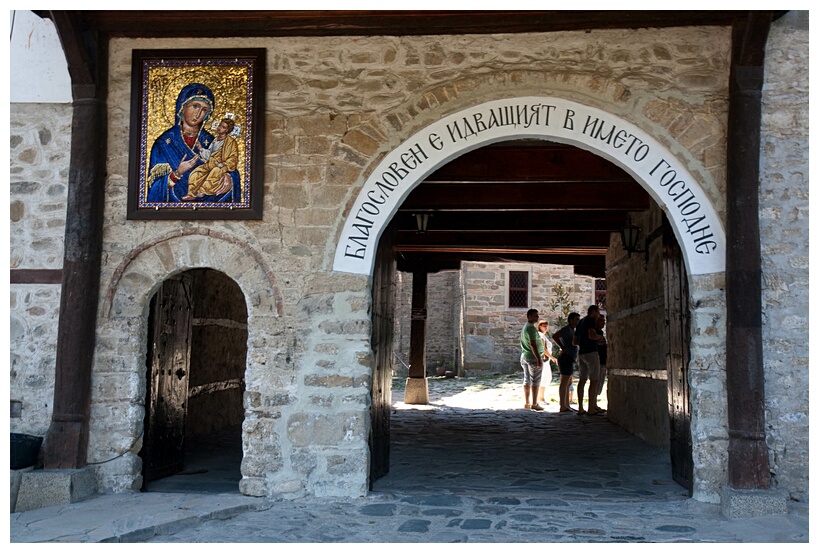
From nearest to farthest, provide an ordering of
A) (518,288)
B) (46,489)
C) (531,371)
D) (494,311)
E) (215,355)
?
(46,489)
(215,355)
(531,371)
(494,311)
(518,288)

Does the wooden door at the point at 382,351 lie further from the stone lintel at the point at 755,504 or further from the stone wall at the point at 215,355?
the stone lintel at the point at 755,504

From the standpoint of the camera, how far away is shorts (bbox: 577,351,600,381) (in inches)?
427

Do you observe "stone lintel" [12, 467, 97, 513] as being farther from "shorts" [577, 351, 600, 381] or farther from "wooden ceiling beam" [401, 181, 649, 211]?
"shorts" [577, 351, 600, 381]

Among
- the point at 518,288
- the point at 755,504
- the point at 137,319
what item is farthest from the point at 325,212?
the point at 518,288

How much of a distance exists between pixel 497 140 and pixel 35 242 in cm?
341

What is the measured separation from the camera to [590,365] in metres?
10.9

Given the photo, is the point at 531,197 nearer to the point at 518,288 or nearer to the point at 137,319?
the point at 137,319

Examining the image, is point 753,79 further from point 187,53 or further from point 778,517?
point 187,53

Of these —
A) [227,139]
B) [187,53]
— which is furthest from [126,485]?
[187,53]

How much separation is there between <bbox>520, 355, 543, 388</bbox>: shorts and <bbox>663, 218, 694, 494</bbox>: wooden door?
5.24 metres

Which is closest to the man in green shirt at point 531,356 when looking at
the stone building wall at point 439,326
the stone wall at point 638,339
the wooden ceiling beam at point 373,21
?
the stone wall at point 638,339

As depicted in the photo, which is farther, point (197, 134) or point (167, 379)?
point (167, 379)

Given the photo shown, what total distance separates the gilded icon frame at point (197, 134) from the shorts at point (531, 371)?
6905mm

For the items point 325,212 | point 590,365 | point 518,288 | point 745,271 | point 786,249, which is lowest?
point 590,365
